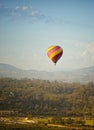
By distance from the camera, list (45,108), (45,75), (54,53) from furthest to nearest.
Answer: (45,75), (45,108), (54,53)

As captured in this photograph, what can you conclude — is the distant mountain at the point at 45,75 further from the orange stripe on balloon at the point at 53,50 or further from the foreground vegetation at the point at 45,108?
the orange stripe on balloon at the point at 53,50

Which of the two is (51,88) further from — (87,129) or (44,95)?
(87,129)

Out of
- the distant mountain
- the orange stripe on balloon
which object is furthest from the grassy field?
the distant mountain

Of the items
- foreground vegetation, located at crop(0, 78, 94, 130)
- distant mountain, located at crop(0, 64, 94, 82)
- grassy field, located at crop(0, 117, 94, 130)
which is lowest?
grassy field, located at crop(0, 117, 94, 130)

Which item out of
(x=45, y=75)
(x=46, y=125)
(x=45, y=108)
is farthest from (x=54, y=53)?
(x=45, y=75)

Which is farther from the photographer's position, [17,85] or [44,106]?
[17,85]

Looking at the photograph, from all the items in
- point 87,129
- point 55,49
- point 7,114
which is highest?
point 55,49

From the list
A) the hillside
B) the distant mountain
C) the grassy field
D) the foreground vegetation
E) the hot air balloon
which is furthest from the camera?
the distant mountain

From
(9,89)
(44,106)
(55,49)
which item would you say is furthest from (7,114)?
(9,89)

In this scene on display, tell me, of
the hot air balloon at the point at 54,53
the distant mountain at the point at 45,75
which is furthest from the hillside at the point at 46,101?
the distant mountain at the point at 45,75

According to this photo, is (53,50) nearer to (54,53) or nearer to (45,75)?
(54,53)

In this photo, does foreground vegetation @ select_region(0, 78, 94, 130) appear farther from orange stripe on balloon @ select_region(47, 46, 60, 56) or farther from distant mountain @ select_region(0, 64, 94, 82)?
distant mountain @ select_region(0, 64, 94, 82)
